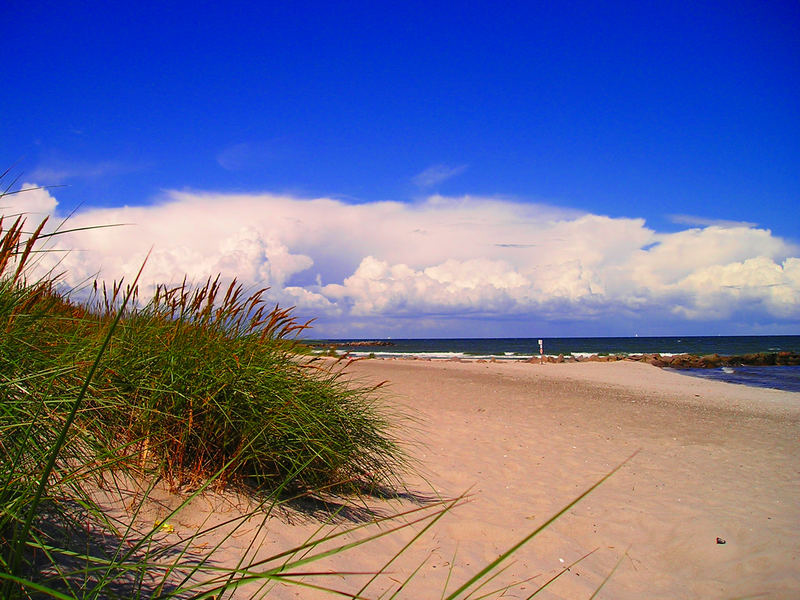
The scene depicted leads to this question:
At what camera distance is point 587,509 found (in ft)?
20.3

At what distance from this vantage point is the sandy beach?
387 cm

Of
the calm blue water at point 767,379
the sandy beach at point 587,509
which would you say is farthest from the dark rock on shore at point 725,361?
the sandy beach at point 587,509

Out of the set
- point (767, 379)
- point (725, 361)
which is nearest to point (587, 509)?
point (767, 379)

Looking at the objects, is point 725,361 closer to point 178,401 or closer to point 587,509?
point 587,509

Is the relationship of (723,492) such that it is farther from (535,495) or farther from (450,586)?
(450,586)

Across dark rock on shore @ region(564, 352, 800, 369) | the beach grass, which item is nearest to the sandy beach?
the beach grass

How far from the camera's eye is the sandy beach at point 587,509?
12.7 feet

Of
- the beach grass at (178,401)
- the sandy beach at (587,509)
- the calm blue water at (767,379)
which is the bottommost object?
the calm blue water at (767,379)

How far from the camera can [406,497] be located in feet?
17.6

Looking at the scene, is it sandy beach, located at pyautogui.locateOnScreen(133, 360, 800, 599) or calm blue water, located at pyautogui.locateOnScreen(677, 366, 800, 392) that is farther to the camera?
calm blue water, located at pyautogui.locateOnScreen(677, 366, 800, 392)

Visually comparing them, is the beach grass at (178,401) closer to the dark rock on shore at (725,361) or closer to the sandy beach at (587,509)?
the sandy beach at (587,509)

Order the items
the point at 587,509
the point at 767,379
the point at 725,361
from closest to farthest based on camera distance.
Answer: the point at 587,509, the point at 767,379, the point at 725,361

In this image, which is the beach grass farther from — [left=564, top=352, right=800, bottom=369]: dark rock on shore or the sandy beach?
[left=564, top=352, right=800, bottom=369]: dark rock on shore

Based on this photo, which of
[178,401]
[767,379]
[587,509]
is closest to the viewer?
[178,401]
